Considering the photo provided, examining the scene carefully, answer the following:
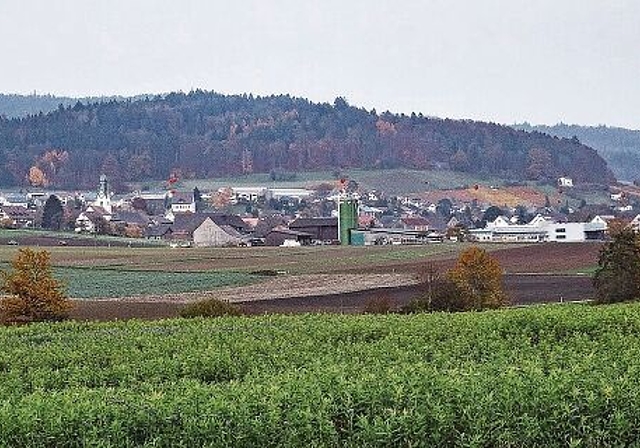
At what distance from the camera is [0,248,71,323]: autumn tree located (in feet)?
135

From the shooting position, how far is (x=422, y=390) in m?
13.4

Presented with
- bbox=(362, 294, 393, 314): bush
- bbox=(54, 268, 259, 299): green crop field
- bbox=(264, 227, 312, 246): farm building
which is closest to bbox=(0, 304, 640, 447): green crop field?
bbox=(362, 294, 393, 314): bush

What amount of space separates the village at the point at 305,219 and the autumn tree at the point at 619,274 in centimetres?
2165

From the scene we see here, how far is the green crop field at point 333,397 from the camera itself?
12.2 m

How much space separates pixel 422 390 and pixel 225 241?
96854 mm

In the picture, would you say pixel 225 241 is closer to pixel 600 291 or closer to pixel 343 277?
pixel 343 277

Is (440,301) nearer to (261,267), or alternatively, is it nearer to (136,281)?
Answer: (136,281)

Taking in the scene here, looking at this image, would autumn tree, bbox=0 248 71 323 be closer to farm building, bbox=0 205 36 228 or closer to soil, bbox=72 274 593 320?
soil, bbox=72 274 593 320

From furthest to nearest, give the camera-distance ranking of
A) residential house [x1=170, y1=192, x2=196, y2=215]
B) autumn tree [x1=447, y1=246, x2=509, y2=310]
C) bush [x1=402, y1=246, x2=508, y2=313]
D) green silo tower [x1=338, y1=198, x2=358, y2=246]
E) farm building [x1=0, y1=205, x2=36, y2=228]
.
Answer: residential house [x1=170, y1=192, x2=196, y2=215], farm building [x1=0, y1=205, x2=36, y2=228], green silo tower [x1=338, y1=198, x2=358, y2=246], autumn tree [x1=447, y1=246, x2=509, y2=310], bush [x1=402, y1=246, x2=508, y2=313]

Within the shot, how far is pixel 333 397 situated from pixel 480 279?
121ft

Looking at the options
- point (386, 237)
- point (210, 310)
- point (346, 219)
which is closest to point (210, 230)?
point (346, 219)

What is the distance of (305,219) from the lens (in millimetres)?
119000

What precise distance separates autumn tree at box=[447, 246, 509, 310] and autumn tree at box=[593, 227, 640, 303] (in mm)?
4187

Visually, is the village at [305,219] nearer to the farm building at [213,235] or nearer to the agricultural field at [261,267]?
the farm building at [213,235]
